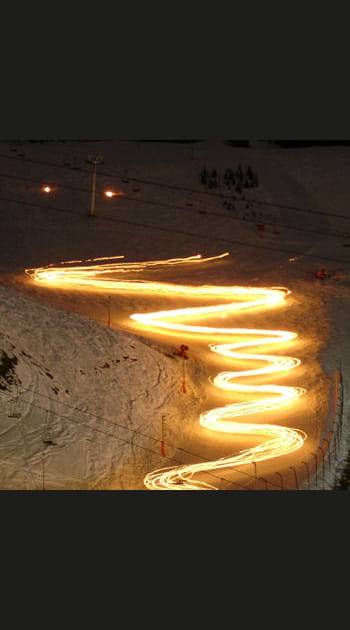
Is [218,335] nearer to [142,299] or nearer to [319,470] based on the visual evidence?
[142,299]

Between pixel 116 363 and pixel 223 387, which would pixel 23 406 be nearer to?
pixel 116 363

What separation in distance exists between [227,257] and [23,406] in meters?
17.6

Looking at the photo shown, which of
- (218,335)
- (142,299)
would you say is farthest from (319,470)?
(142,299)

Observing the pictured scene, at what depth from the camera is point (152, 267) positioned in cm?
3500

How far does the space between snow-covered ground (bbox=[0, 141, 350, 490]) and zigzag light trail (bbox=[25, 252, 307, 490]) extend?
38cm

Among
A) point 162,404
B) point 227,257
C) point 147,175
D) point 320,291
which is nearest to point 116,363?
point 162,404

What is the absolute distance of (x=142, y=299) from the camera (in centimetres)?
3059

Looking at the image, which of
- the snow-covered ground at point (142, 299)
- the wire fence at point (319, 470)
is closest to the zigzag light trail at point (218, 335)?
the snow-covered ground at point (142, 299)

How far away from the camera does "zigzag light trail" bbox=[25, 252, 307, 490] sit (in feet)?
67.4

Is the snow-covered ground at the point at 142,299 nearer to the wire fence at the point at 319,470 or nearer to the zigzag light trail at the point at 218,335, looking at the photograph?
the wire fence at the point at 319,470

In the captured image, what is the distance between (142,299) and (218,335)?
3.44 metres

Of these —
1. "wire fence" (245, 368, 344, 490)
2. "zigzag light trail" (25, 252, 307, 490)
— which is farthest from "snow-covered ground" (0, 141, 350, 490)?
"zigzag light trail" (25, 252, 307, 490)

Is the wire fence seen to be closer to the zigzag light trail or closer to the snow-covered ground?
the snow-covered ground

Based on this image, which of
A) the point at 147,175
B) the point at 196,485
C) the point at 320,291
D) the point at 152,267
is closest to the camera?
the point at 196,485
